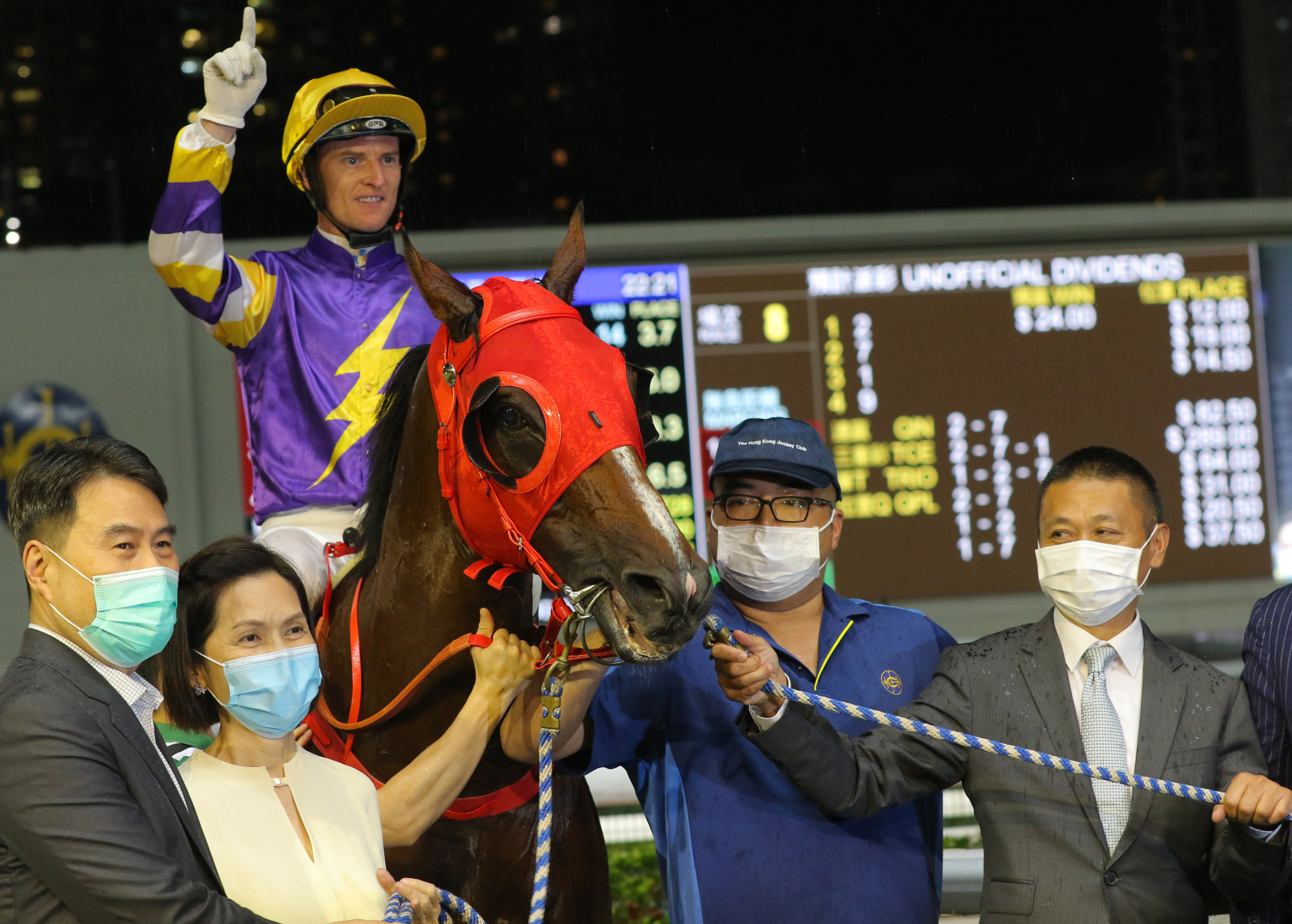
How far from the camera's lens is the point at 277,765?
5.90ft

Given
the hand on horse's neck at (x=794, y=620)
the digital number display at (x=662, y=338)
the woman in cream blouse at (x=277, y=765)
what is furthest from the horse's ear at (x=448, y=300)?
the digital number display at (x=662, y=338)

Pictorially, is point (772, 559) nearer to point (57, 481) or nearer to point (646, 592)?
point (646, 592)

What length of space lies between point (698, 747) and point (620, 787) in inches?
110

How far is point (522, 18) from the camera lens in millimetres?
10086

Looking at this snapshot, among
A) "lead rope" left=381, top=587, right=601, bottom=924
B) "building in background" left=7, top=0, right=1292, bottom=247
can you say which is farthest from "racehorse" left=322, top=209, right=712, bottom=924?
"building in background" left=7, top=0, right=1292, bottom=247

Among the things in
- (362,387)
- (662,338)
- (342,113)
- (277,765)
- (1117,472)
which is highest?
(342,113)

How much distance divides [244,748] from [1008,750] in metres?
1.25

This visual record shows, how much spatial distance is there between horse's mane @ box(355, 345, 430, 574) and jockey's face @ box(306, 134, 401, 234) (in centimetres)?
58

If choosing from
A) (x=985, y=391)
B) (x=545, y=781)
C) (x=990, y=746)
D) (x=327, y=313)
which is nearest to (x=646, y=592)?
(x=545, y=781)

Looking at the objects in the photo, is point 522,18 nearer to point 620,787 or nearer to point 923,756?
point 620,787

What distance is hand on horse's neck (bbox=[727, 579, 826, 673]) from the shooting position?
247 cm

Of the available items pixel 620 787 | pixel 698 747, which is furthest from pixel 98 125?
pixel 698 747

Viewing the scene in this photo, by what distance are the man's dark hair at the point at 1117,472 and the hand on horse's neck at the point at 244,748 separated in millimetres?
1454

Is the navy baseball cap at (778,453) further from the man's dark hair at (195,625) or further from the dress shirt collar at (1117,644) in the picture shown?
the man's dark hair at (195,625)
